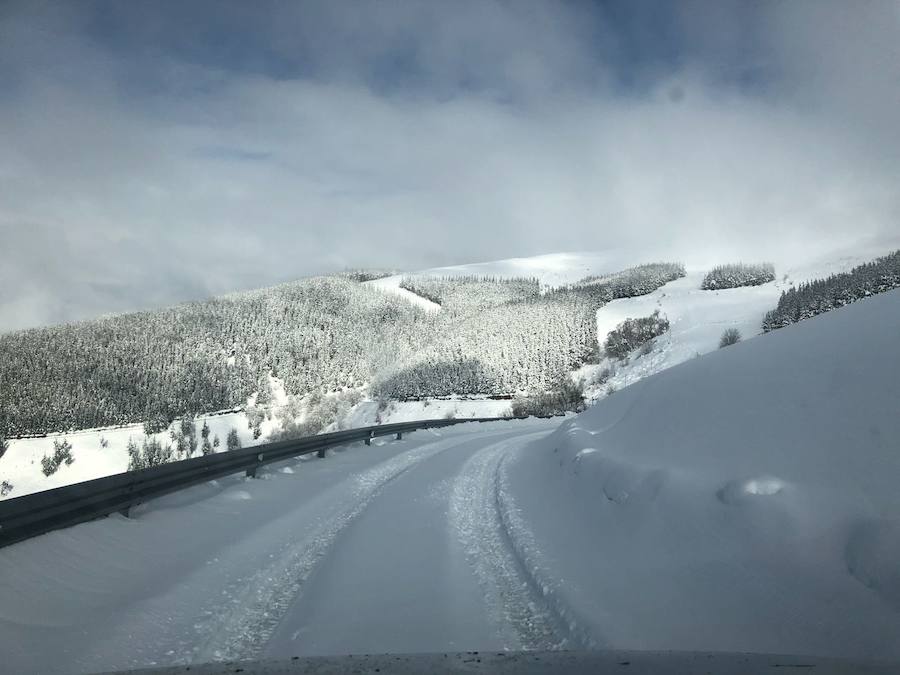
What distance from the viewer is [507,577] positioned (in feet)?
17.1

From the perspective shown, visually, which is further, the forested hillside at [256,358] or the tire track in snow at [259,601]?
the forested hillside at [256,358]

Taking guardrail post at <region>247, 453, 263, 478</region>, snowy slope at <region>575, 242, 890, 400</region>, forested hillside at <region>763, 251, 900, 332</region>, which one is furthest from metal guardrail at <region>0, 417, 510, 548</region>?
forested hillside at <region>763, 251, 900, 332</region>

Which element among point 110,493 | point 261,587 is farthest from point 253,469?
point 261,587

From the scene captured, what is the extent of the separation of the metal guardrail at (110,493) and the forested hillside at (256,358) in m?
77.4

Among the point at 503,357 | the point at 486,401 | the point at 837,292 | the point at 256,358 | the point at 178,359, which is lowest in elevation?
the point at 486,401

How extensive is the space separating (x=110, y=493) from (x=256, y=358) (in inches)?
6259

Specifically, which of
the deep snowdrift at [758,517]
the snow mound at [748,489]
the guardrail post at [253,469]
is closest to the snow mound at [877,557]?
the deep snowdrift at [758,517]

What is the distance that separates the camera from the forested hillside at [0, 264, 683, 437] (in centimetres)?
9375

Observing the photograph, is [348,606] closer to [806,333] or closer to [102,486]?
[102,486]

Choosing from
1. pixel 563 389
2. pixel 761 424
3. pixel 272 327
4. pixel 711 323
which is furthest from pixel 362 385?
pixel 761 424

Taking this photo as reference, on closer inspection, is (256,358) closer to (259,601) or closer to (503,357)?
(503,357)

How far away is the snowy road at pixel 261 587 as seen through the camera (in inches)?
145

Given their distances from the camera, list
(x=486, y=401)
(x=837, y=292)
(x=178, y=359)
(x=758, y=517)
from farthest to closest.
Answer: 1. (x=178, y=359)
2. (x=486, y=401)
3. (x=837, y=292)
4. (x=758, y=517)

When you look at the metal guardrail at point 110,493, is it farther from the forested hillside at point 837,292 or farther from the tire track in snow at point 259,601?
the forested hillside at point 837,292
